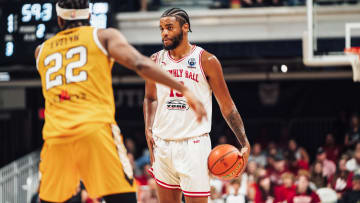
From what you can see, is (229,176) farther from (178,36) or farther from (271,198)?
(271,198)

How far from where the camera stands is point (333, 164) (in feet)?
41.4

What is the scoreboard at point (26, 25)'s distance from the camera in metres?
12.4

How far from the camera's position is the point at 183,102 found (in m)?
5.60

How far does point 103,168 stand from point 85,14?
1.08 metres

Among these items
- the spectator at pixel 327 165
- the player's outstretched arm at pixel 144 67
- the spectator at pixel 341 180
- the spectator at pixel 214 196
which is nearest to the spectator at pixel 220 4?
the spectator at pixel 327 165

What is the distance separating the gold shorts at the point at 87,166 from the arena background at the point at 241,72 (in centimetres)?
762

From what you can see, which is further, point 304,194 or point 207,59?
point 304,194

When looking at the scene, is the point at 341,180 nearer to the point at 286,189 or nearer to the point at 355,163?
the point at 355,163

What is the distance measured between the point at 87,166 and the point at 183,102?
1765 mm

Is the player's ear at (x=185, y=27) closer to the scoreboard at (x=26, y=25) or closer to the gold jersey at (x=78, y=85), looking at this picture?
the gold jersey at (x=78, y=85)

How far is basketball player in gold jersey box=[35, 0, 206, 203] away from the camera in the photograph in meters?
3.99

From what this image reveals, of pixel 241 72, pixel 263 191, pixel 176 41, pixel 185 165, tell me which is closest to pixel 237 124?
pixel 185 165

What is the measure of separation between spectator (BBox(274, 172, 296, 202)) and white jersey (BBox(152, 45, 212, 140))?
6182 mm

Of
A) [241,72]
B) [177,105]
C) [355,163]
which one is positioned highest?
[177,105]
